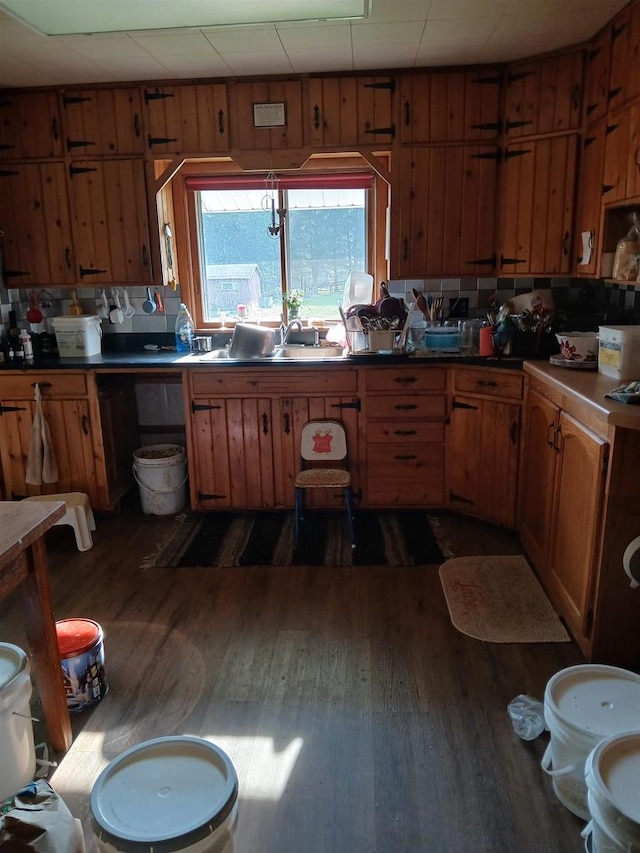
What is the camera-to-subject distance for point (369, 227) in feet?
12.8

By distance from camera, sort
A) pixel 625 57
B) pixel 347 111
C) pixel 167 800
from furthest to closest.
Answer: pixel 347 111 → pixel 625 57 → pixel 167 800

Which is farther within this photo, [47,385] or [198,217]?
[198,217]

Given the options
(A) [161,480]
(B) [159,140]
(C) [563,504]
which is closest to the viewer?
(C) [563,504]

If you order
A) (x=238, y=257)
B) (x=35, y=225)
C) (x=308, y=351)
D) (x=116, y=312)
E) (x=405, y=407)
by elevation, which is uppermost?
(x=35, y=225)

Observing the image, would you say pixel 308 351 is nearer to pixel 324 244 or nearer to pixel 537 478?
pixel 324 244

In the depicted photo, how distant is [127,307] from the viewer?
12.9 ft

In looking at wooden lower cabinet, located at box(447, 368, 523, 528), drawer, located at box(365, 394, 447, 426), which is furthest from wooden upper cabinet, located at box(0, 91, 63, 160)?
wooden lower cabinet, located at box(447, 368, 523, 528)

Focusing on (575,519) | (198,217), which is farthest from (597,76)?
(198,217)

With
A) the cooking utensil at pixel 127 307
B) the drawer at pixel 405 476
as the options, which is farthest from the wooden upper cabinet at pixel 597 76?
the cooking utensil at pixel 127 307

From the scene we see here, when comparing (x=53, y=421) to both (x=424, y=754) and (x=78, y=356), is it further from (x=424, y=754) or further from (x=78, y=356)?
(x=424, y=754)

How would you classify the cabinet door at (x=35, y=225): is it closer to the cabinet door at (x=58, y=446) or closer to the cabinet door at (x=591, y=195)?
the cabinet door at (x=58, y=446)

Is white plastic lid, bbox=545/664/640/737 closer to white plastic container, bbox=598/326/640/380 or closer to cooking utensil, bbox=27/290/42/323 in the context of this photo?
white plastic container, bbox=598/326/640/380

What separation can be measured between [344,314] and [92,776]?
99.5 inches

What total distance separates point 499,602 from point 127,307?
2.74m
